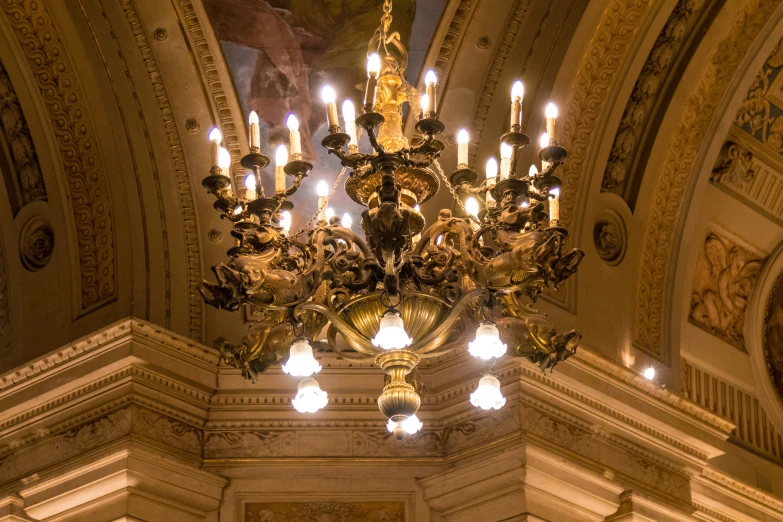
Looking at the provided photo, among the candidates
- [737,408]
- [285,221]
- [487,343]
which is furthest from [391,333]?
[737,408]

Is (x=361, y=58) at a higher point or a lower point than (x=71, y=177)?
higher

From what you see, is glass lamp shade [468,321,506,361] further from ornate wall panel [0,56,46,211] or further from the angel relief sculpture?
the angel relief sculpture

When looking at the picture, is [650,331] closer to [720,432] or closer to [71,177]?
[720,432]

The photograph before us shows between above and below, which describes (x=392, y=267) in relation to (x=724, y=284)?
below

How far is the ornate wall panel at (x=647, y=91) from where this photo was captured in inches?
388

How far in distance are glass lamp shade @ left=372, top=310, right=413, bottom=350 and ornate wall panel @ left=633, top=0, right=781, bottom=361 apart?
4314 mm

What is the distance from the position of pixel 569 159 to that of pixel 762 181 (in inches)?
87.4

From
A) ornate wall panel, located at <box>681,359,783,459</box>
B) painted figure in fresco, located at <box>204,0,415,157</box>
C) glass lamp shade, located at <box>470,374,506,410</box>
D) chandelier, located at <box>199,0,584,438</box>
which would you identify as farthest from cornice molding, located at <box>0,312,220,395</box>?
ornate wall panel, located at <box>681,359,783,459</box>

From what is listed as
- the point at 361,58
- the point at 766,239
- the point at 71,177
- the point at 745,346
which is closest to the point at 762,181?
the point at 766,239

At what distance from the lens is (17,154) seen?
383 inches

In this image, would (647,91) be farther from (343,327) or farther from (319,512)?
(343,327)

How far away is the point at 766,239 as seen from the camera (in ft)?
37.4

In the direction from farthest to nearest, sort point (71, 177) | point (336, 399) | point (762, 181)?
point (762, 181), point (71, 177), point (336, 399)

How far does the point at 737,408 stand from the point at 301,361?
5867 mm
